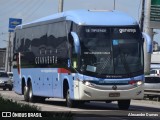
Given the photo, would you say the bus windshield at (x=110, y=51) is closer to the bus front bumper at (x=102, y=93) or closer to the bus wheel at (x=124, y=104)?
the bus front bumper at (x=102, y=93)

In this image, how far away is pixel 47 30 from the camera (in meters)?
26.6

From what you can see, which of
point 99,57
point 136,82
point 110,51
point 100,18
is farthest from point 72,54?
point 136,82

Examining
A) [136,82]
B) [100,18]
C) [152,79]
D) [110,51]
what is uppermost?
[100,18]

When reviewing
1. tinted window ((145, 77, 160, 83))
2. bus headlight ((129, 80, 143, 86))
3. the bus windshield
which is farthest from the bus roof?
tinted window ((145, 77, 160, 83))

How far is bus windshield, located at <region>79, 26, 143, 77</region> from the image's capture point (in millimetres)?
22219

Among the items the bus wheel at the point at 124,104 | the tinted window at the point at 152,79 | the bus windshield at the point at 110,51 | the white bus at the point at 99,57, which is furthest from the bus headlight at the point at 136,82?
the tinted window at the point at 152,79

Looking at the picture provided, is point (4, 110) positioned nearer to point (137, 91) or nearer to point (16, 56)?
point (137, 91)

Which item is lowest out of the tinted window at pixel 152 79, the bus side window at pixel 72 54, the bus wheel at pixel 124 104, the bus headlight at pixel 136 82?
the tinted window at pixel 152 79

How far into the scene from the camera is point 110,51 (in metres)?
22.3

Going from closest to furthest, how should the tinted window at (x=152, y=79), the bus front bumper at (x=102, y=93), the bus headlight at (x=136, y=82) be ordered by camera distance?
the bus front bumper at (x=102, y=93) < the bus headlight at (x=136, y=82) < the tinted window at (x=152, y=79)

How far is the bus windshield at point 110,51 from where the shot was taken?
2222 cm

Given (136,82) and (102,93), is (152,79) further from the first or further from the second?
(102,93)

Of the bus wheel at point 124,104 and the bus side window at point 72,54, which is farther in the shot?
the bus wheel at point 124,104

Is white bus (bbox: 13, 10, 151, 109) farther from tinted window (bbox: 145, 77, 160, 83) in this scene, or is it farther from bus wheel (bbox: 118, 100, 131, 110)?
tinted window (bbox: 145, 77, 160, 83)
